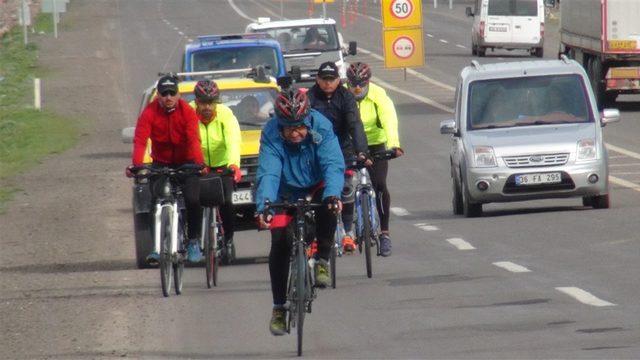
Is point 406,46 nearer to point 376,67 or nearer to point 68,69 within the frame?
point 376,67

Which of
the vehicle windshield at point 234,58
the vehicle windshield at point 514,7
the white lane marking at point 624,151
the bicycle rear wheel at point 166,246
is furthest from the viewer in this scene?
the vehicle windshield at point 514,7

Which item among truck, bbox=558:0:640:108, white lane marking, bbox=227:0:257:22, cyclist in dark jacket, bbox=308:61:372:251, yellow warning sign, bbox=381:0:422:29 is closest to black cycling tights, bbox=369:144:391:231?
cyclist in dark jacket, bbox=308:61:372:251

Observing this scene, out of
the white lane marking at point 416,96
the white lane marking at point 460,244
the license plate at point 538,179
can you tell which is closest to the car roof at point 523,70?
the license plate at point 538,179

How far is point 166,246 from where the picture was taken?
1480 centimetres

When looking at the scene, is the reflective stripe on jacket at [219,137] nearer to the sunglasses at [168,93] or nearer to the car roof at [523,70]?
the sunglasses at [168,93]

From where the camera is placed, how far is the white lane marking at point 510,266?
15.4m

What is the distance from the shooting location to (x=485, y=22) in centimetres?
6191

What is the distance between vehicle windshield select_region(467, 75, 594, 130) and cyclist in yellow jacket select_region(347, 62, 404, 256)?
5.43 metres

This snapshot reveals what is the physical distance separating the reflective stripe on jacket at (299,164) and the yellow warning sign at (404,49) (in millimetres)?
37332

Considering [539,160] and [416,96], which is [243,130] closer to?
[539,160]

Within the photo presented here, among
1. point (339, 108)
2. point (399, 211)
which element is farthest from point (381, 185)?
point (399, 211)

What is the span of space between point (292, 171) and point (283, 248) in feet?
1.51

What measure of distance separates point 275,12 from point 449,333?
3008 inches

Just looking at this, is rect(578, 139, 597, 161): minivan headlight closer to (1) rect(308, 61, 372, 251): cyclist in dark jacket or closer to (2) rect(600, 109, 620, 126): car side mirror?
(2) rect(600, 109, 620, 126): car side mirror
